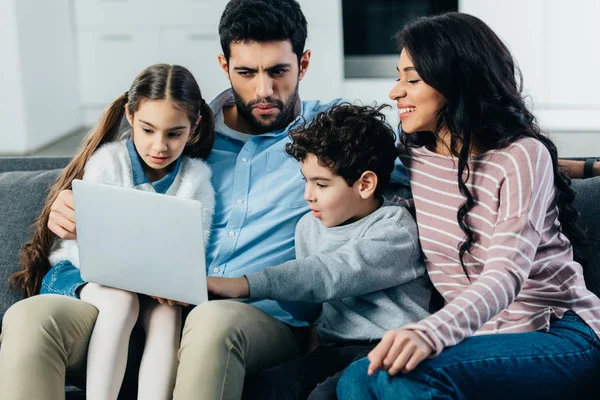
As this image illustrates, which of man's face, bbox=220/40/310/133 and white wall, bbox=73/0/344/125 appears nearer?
man's face, bbox=220/40/310/133

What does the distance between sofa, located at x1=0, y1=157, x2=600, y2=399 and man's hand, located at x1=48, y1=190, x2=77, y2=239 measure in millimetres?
251

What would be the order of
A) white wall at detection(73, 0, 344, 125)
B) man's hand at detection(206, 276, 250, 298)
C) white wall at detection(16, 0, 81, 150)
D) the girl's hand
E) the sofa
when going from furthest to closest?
1. white wall at detection(73, 0, 344, 125)
2. white wall at detection(16, 0, 81, 150)
3. the sofa
4. man's hand at detection(206, 276, 250, 298)
5. the girl's hand

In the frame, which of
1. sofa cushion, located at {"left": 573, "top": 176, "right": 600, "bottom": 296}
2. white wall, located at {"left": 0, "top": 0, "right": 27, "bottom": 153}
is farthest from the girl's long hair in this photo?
white wall, located at {"left": 0, "top": 0, "right": 27, "bottom": 153}

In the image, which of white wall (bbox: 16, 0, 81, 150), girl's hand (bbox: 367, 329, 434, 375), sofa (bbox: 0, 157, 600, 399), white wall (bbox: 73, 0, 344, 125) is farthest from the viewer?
white wall (bbox: 73, 0, 344, 125)

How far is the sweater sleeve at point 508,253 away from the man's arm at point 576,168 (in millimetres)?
251

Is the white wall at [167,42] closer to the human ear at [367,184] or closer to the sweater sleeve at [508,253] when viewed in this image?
the human ear at [367,184]

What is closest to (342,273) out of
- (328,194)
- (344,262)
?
(344,262)

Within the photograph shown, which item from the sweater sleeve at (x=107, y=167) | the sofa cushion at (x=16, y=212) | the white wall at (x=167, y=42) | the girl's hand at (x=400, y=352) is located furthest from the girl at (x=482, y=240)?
the white wall at (x=167, y=42)

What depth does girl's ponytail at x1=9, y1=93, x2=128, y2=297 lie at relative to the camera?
1.96 m

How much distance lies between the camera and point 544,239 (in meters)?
1.61

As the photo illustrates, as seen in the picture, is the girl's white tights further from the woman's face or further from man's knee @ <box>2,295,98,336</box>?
the woman's face

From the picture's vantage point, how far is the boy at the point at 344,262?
1.65 meters

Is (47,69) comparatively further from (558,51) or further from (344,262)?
(344,262)

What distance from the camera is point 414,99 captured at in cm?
167
